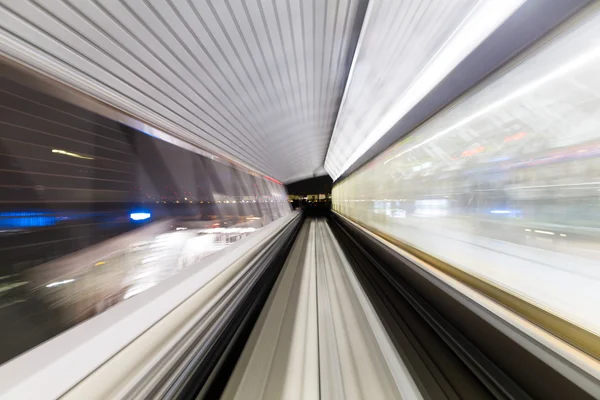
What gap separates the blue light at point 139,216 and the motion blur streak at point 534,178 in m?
4.16

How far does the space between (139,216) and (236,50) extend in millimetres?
2686

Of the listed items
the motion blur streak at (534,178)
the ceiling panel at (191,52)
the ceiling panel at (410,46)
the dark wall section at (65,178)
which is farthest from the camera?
the ceiling panel at (410,46)

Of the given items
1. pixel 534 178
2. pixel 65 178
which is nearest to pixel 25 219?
pixel 65 178

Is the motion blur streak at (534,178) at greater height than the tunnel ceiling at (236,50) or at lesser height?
lesser

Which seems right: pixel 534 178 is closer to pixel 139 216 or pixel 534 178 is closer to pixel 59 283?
pixel 59 283

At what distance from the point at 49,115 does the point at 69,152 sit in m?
0.38

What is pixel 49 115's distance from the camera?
2822 mm

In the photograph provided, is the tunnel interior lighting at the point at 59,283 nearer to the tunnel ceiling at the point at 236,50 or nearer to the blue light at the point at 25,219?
the blue light at the point at 25,219

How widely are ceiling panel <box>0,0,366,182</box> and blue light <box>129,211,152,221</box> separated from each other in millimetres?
1400

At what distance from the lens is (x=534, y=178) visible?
2.14 meters

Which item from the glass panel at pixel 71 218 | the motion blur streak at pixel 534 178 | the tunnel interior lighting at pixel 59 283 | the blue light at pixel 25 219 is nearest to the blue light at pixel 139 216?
the glass panel at pixel 71 218

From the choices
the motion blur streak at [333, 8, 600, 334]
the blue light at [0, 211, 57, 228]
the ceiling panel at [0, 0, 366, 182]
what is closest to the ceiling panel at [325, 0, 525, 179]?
the ceiling panel at [0, 0, 366, 182]

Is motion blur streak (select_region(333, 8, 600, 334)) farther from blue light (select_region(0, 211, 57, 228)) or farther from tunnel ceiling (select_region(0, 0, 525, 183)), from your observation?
blue light (select_region(0, 211, 57, 228))

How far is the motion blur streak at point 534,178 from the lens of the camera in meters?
1.70
